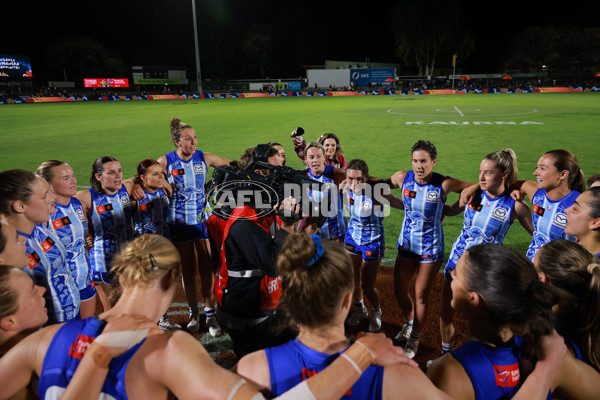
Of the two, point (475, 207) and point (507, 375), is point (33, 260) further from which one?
point (475, 207)

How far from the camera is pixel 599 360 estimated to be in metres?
1.87

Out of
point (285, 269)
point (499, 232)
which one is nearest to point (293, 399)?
point (285, 269)

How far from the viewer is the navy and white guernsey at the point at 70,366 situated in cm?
152

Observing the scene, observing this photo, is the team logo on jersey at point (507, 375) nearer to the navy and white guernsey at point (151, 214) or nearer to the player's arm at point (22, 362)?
the player's arm at point (22, 362)

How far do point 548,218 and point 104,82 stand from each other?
213 ft

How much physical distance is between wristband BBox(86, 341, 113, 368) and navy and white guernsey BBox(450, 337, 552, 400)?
1542 mm

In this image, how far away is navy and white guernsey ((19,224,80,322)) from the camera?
301 cm

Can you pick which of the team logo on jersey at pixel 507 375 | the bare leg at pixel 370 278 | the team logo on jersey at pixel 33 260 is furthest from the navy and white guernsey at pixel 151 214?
the team logo on jersey at pixel 507 375

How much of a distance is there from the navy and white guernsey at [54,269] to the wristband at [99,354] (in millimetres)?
1982

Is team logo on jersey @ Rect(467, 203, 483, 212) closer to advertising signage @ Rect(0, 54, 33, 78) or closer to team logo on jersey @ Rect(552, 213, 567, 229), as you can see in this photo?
team logo on jersey @ Rect(552, 213, 567, 229)

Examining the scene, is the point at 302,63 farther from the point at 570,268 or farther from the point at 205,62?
the point at 570,268

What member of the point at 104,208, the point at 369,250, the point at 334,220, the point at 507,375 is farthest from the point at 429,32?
the point at 507,375

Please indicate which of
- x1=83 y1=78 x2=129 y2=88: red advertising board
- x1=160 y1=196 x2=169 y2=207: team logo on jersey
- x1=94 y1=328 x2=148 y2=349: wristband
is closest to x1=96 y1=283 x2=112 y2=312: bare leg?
x1=160 y1=196 x2=169 y2=207: team logo on jersey

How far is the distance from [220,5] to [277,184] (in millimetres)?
84648
